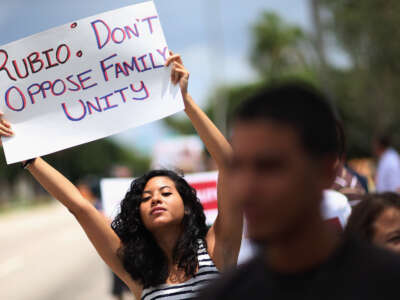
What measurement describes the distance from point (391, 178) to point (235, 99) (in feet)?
183

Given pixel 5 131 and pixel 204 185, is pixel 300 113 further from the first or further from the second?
pixel 204 185

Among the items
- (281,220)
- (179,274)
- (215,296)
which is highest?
(281,220)

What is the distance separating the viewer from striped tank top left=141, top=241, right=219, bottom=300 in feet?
8.50

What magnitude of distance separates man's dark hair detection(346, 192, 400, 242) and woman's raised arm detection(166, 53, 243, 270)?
53cm

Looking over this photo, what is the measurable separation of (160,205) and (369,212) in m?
1.00

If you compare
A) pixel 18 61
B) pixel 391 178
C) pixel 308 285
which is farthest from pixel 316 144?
pixel 391 178

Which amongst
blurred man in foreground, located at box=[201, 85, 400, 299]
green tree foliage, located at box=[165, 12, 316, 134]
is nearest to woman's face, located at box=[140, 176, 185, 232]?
blurred man in foreground, located at box=[201, 85, 400, 299]

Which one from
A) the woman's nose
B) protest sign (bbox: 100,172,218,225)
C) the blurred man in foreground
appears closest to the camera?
the blurred man in foreground

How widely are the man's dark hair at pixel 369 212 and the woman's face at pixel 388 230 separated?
0.02 m

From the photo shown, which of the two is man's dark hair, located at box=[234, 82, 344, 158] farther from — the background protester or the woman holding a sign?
the woman holding a sign

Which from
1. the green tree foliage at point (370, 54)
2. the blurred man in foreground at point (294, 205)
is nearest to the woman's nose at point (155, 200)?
the blurred man in foreground at point (294, 205)

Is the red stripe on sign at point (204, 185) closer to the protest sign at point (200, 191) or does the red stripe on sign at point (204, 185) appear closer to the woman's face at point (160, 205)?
the protest sign at point (200, 191)

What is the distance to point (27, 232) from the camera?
21.5 meters

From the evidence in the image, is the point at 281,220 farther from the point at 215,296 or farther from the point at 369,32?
the point at 369,32
